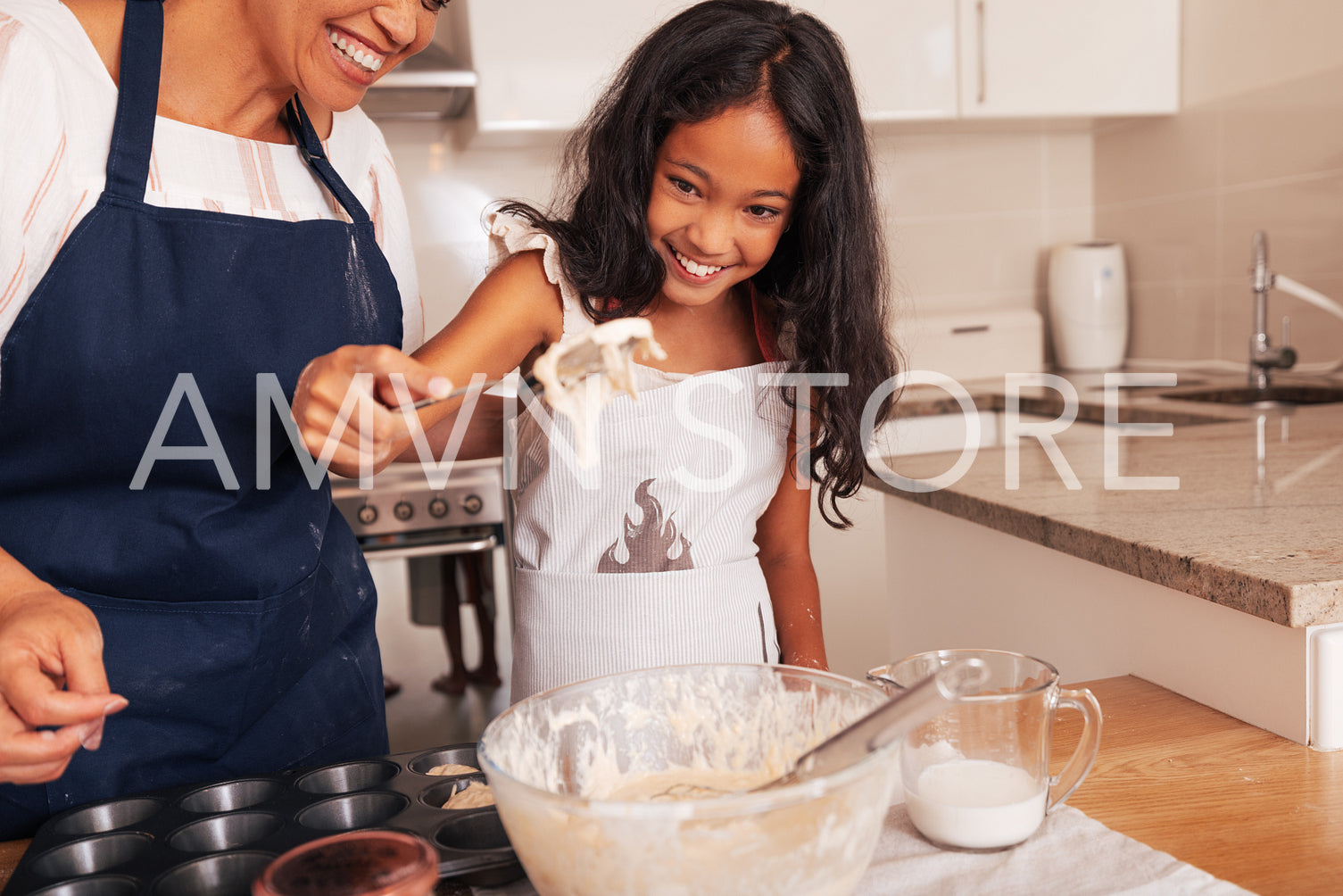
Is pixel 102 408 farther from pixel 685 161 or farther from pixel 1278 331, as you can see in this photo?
pixel 1278 331

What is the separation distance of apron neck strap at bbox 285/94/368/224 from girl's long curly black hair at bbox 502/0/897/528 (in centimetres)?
16

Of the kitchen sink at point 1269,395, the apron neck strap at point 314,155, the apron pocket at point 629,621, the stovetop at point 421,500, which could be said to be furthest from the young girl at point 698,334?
the kitchen sink at point 1269,395

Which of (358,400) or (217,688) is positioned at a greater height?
(358,400)

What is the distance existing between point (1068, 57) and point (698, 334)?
6.18 feet

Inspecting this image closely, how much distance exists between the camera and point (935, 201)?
A: 286cm

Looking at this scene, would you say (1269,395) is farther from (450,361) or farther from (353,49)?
(353,49)

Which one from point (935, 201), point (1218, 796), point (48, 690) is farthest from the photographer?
point (935, 201)

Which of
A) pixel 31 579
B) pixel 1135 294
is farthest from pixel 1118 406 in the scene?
pixel 31 579

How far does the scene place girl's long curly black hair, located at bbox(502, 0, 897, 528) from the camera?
0.98 meters

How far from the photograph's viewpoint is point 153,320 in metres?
0.87

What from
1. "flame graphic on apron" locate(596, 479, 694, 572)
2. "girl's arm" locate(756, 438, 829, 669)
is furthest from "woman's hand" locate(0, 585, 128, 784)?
"girl's arm" locate(756, 438, 829, 669)

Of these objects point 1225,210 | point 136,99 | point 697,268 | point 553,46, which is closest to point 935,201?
point 1225,210

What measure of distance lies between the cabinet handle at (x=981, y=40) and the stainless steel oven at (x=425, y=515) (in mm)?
1452

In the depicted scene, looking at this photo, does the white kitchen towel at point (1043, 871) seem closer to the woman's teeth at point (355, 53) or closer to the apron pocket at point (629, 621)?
the apron pocket at point (629, 621)
